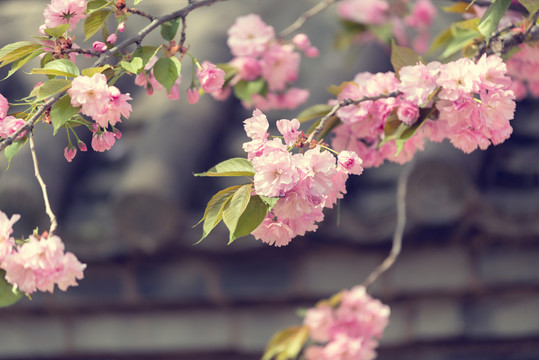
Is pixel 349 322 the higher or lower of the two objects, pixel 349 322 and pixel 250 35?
the lower

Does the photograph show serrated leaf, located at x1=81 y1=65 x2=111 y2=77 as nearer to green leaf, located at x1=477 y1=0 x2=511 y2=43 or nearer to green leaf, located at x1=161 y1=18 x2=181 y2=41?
green leaf, located at x1=161 y1=18 x2=181 y2=41

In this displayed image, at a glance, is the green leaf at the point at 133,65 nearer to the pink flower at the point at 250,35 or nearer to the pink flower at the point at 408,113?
the pink flower at the point at 408,113

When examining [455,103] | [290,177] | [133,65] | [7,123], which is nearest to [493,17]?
[455,103]

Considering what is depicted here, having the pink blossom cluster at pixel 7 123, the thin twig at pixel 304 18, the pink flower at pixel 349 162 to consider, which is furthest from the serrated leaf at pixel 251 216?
the thin twig at pixel 304 18

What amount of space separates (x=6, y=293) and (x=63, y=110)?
10.8 inches

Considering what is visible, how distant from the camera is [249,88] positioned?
178 centimetres

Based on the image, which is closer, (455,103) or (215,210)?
(215,210)

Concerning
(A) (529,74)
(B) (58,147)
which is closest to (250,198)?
(A) (529,74)

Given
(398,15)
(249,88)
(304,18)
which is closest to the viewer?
(249,88)

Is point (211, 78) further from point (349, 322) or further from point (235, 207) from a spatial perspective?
point (349, 322)

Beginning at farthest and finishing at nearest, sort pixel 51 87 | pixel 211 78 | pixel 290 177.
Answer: pixel 211 78 < pixel 51 87 < pixel 290 177

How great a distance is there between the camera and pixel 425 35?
2934 mm

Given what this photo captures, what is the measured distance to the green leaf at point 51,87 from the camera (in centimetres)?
103

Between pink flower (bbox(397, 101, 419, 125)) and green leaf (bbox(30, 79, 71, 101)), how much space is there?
1.74 feet
